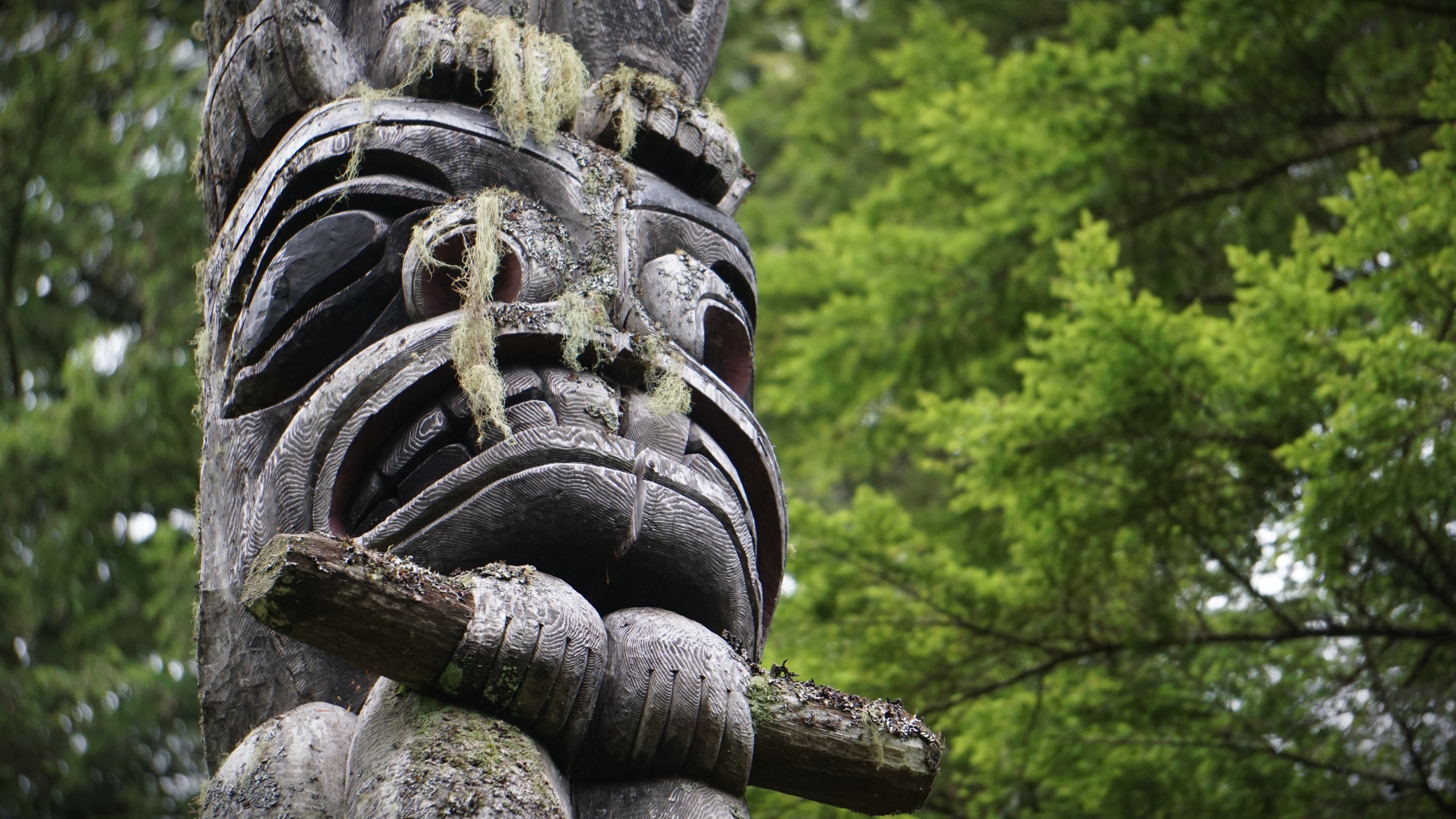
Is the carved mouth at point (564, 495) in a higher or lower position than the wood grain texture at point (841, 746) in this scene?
higher

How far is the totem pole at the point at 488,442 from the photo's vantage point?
1947mm

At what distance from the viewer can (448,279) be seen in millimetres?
2719

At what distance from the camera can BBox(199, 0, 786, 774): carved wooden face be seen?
2307 mm

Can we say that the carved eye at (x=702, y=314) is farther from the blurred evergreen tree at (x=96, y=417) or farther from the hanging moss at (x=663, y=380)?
the blurred evergreen tree at (x=96, y=417)

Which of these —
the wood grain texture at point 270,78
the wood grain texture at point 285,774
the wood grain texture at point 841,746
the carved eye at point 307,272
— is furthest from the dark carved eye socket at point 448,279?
the wood grain texture at point 841,746

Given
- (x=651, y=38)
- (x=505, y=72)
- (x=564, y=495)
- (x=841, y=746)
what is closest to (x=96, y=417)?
(x=651, y=38)

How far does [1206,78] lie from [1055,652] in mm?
2544

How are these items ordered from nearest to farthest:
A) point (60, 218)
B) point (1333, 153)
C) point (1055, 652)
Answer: point (1055, 652) < point (1333, 153) < point (60, 218)

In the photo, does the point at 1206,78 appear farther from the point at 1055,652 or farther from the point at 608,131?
the point at 608,131

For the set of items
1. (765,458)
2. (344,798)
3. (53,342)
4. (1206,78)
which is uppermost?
(1206,78)

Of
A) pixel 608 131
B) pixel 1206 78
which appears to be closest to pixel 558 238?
pixel 608 131

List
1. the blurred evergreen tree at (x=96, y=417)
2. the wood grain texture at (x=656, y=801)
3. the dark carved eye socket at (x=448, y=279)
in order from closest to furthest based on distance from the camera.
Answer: the wood grain texture at (x=656, y=801) < the dark carved eye socket at (x=448, y=279) < the blurred evergreen tree at (x=96, y=417)

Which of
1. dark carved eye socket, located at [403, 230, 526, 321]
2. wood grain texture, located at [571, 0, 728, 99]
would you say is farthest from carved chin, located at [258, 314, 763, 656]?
wood grain texture, located at [571, 0, 728, 99]

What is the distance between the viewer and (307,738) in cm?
209
